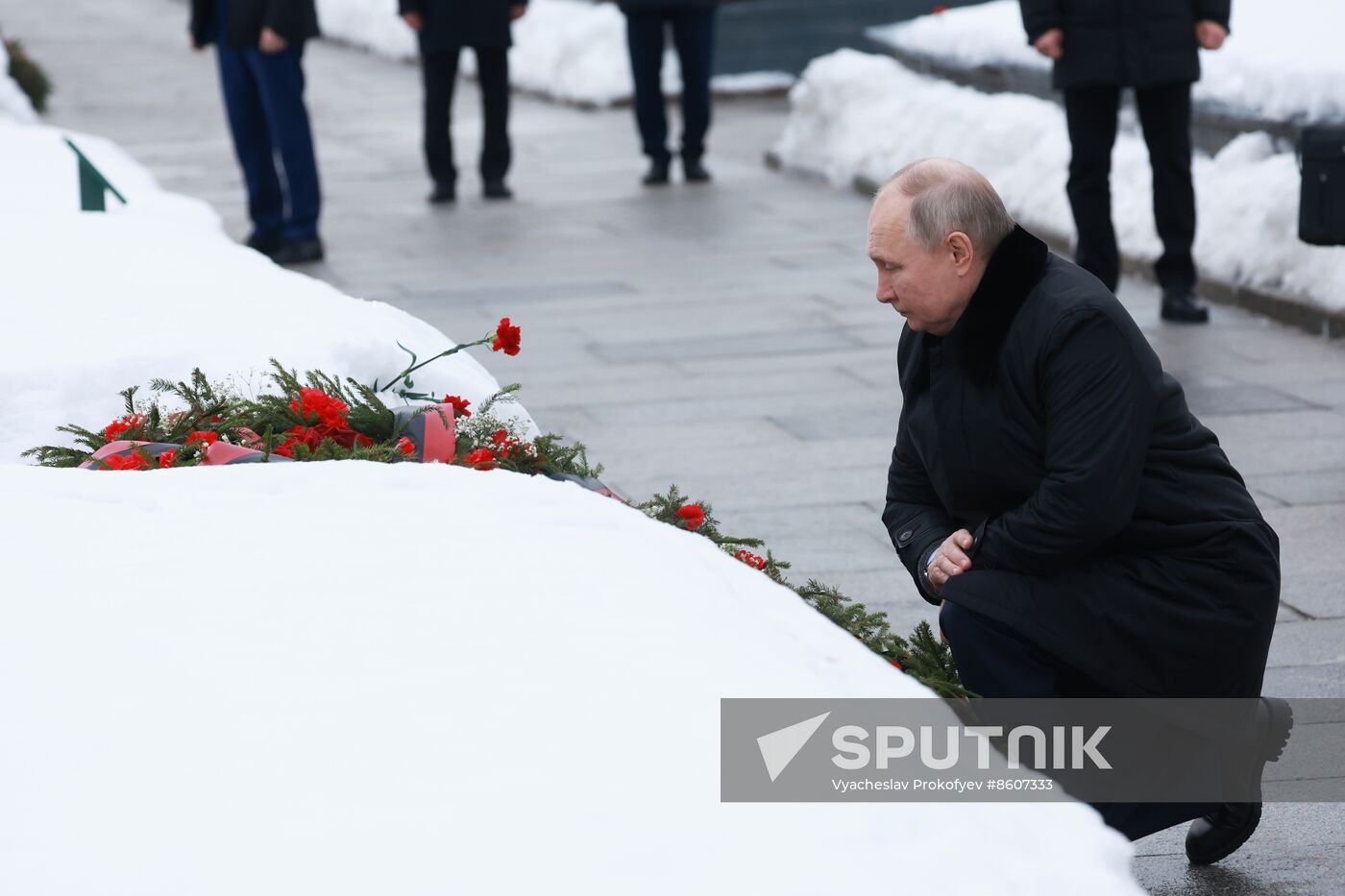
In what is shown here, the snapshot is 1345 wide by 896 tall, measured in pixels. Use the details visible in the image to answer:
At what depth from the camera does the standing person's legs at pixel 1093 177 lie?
721cm

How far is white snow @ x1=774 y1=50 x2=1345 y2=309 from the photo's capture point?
7551mm

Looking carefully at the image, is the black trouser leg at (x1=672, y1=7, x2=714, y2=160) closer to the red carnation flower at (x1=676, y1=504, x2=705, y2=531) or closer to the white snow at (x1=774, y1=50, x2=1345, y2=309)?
the white snow at (x1=774, y1=50, x2=1345, y2=309)

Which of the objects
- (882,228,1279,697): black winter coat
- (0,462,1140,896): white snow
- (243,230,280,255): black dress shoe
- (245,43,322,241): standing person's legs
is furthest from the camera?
(243,230,280,255): black dress shoe

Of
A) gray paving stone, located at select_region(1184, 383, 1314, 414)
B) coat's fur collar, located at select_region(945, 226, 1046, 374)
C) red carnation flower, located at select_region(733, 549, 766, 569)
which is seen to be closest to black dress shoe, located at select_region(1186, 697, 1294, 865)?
coat's fur collar, located at select_region(945, 226, 1046, 374)

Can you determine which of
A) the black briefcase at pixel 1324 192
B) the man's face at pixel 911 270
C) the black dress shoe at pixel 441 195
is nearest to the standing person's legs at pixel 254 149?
the black dress shoe at pixel 441 195

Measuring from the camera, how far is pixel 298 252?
9500 mm

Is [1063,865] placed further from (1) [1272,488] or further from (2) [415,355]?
(1) [1272,488]

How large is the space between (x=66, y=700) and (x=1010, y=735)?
1.56 metres

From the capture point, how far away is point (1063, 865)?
1996mm

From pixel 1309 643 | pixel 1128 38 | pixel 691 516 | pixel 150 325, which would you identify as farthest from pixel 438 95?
pixel 691 516

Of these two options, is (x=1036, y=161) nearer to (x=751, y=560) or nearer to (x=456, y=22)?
(x=456, y=22)

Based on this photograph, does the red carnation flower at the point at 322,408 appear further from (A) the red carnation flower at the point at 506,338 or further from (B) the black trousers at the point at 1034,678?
(B) the black trousers at the point at 1034,678

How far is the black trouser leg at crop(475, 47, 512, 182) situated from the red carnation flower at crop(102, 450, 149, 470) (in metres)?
8.20

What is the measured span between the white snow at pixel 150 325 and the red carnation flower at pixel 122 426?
15 cm
